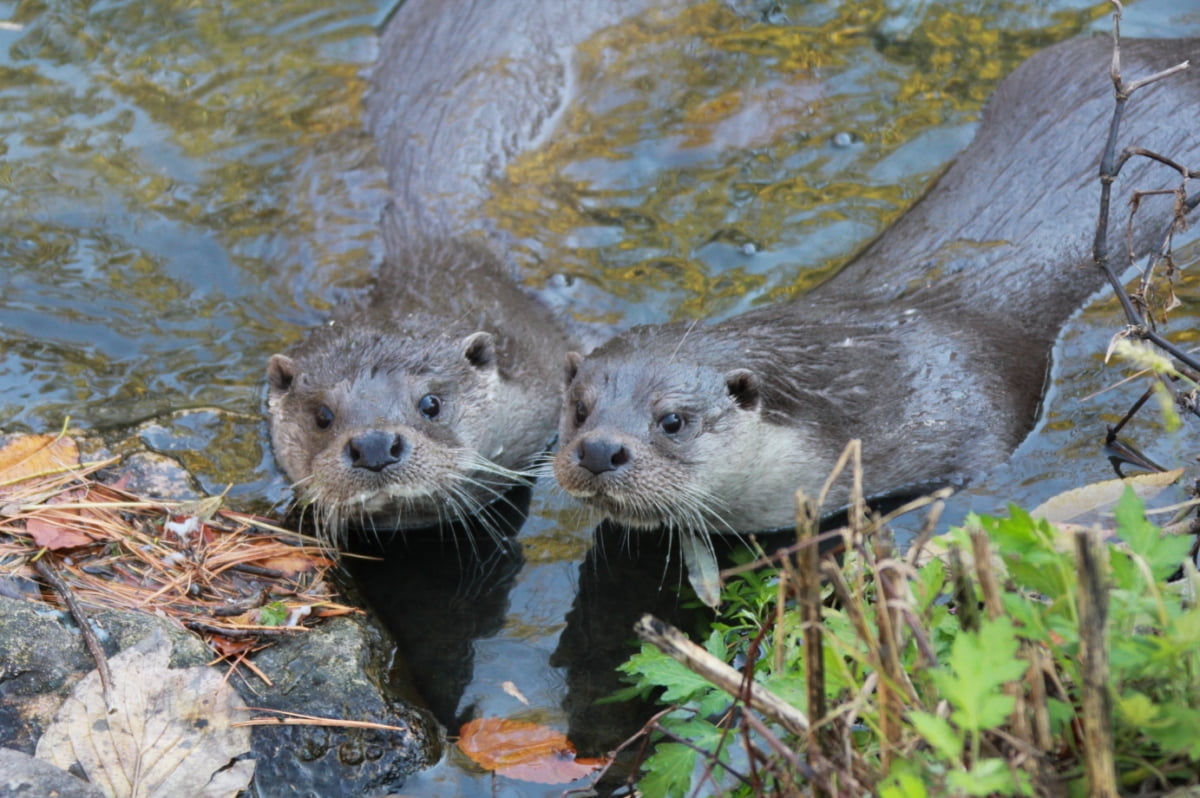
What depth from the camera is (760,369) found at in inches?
143

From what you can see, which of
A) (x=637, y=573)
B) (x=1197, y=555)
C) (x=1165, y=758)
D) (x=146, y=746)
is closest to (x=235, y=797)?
(x=146, y=746)

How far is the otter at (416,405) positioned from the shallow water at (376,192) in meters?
0.19

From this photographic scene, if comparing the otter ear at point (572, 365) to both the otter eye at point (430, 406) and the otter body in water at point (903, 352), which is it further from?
the otter eye at point (430, 406)

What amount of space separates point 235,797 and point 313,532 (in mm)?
1380

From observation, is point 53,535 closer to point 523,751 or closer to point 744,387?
point 523,751

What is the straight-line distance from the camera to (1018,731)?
1.84 metres

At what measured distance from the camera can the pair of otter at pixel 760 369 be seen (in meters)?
3.52

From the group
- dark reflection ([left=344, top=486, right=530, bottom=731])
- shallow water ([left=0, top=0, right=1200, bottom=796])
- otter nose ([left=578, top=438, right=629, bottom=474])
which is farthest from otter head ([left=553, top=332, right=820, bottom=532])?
dark reflection ([left=344, top=486, right=530, bottom=731])

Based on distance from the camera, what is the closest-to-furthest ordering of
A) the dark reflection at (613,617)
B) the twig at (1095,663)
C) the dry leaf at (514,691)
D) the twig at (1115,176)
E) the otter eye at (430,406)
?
the twig at (1095,663)
the twig at (1115,176)
the dark reflection at (613,617)
the dry leaf at (514,691)
the otter eye at (430,406)

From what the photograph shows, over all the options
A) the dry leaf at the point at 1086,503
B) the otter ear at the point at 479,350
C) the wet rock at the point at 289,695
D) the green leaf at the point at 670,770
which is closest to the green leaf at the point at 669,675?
the green leaf at the point at 670,770

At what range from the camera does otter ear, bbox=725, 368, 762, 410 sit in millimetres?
3520

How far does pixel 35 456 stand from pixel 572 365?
1519mm

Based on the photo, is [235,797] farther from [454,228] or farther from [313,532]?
[454,228]

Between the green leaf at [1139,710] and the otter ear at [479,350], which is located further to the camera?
the otter ear at [479,350]
